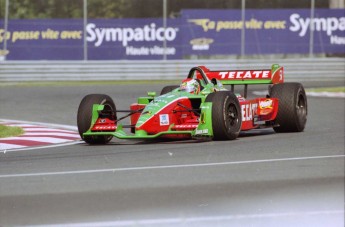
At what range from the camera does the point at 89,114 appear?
39.1 ft

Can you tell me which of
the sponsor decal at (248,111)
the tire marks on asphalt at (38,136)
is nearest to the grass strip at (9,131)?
the tire marks on asphalt at (38,136)

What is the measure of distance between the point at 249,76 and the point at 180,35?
41.6 feet

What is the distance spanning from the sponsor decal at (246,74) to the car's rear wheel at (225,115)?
1.80 meters

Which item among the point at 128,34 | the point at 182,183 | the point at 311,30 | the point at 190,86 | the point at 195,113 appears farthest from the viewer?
the point at 311,30

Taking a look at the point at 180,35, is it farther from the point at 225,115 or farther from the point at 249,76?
the point at 225,115

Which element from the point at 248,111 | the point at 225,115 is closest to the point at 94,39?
the point at 248,111

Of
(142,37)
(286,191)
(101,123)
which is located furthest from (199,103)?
(142,37)

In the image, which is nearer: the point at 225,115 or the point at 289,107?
the point at 225,115

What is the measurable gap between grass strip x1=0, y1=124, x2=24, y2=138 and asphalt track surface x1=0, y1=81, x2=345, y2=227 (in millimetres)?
1489

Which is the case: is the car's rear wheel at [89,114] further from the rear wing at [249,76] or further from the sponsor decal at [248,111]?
the rear wing at [249,76]

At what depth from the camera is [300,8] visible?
26688mm

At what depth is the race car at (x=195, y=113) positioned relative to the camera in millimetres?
11422

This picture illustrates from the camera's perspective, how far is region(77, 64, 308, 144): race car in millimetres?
11422

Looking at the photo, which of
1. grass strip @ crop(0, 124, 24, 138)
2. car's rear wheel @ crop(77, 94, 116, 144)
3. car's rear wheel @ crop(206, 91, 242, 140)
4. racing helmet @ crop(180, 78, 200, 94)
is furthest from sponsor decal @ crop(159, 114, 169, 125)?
grass strip @ crop(0, 124, 24, 138)
